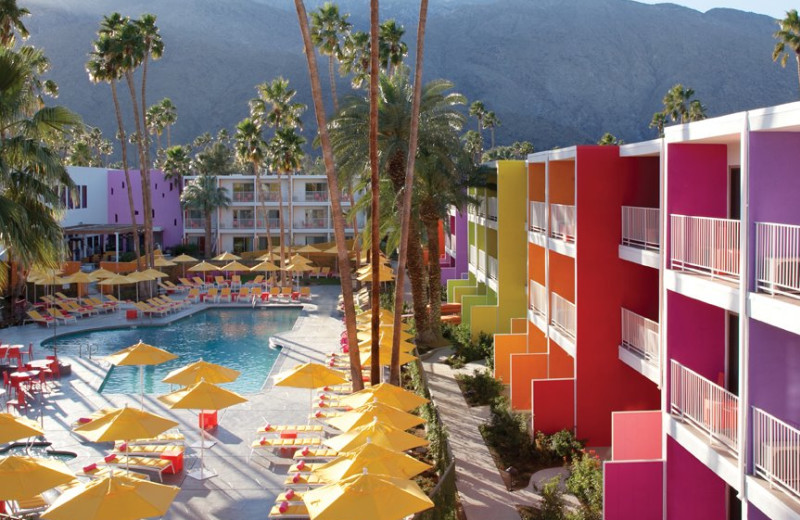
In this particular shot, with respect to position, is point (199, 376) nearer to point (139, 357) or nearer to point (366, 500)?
point (139, 357)

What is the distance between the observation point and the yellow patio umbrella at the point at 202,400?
16.4 metres

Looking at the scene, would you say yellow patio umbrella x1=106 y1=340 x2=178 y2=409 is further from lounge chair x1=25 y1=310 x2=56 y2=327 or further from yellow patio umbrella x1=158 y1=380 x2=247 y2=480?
lounge chair x1=25 y1=310 x2=56 y2=327

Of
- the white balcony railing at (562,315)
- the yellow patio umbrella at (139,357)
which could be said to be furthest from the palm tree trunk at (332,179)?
the yellow patio umbrella at (139,357)

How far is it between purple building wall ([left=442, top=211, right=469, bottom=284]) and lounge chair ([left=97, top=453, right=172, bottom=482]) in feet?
94.5

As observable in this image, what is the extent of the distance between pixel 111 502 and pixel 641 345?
11174 millimetres

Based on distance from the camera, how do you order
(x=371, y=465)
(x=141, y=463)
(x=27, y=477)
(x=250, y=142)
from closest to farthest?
1. (x=27, y=477)
2. (x=371, y=465)
3. (x=141, y=463)
4. (x=250, y=142)

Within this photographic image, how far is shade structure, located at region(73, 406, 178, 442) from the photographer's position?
14559 millimetres

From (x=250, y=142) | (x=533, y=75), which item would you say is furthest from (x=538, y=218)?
(x=533, y=75)

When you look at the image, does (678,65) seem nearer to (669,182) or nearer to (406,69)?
(406,69)

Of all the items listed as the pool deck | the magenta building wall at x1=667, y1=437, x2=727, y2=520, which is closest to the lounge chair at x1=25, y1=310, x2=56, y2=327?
the pool deck

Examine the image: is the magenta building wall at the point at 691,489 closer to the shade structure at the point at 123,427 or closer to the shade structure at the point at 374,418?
the shade structure at the point at 374,418

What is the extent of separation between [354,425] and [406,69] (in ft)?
59.8

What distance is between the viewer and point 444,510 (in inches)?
508

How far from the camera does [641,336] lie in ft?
56.2
